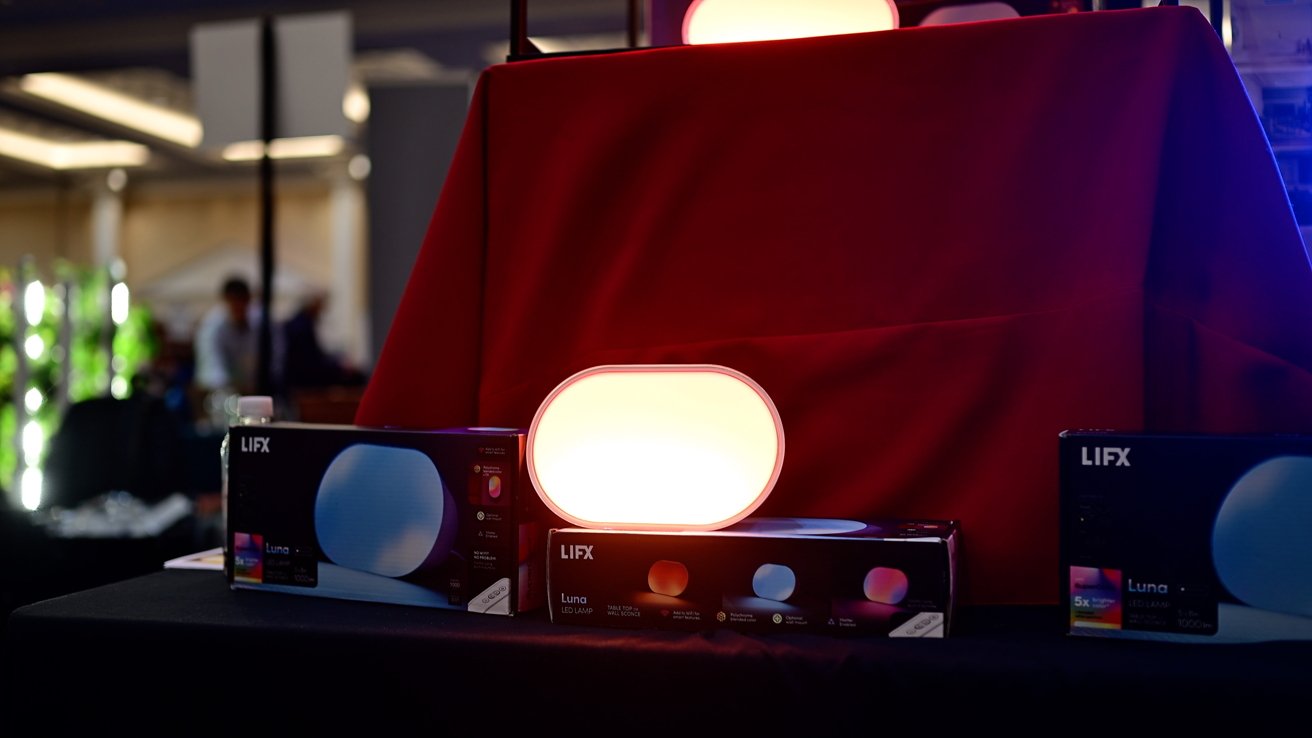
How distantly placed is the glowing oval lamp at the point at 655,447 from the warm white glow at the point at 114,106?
23.6 feet

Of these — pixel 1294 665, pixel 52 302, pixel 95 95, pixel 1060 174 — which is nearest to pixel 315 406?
pixel 1060 174

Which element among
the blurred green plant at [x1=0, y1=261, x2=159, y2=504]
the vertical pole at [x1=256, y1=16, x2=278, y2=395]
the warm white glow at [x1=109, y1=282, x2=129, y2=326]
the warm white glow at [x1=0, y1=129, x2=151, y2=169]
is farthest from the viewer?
the warm white glow at [x1=0, y1=129, x2=151, y2=169]

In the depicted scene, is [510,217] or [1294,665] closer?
[1294,665]

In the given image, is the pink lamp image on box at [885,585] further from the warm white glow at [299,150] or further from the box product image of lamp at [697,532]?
the warm white glow at [299,150]

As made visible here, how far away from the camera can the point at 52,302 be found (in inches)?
175

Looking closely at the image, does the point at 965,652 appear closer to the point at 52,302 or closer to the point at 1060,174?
the point at 1060,174

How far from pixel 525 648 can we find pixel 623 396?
9.0 inches

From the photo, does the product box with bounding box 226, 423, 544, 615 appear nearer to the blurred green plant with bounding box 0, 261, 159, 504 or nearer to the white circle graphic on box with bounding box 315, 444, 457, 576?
the white circle graphic on box with bounding box 315, 444, 457, 576

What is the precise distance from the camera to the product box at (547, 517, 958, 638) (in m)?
0.74

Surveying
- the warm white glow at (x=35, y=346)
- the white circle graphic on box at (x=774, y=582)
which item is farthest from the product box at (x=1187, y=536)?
the warm white glow at (x=35, y=346)

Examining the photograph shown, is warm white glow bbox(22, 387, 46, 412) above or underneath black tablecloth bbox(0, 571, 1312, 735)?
above

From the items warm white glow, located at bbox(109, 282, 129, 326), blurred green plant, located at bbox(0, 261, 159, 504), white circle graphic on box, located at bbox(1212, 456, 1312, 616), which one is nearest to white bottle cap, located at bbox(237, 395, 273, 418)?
white circle graphic on box, located at bbox(1212, 456, 1312, 616)

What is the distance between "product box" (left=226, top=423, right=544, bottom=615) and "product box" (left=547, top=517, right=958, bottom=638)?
0.19 feet

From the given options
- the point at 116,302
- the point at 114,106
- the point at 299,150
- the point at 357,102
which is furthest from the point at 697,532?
the point at 299,150
